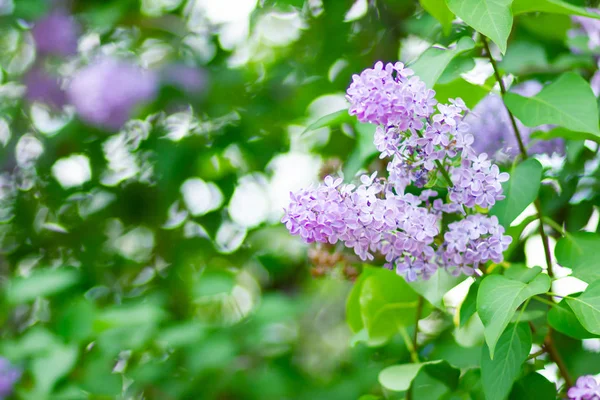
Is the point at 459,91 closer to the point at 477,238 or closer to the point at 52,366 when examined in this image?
the point at 477,238

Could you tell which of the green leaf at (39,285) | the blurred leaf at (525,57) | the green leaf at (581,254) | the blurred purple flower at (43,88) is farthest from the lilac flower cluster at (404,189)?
the blurred purple flower at (43,88)

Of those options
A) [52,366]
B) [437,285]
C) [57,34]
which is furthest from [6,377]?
[437,285]

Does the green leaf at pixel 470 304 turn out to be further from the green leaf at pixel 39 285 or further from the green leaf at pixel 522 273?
the green leaf at pixel 39 285

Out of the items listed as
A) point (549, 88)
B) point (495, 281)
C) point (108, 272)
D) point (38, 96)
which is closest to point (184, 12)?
point (38, 96)

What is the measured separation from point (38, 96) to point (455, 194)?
171 centimetres

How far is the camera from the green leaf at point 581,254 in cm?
76

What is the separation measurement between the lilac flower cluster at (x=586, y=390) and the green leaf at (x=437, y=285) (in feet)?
0.62

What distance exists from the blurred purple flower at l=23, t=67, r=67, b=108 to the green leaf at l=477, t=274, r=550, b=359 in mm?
1773

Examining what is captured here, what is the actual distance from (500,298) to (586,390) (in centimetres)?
25

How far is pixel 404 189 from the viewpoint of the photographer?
29.5 inches

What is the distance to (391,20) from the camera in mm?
1714

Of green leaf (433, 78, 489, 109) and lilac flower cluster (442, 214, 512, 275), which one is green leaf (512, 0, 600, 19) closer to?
green leaf (433, 78, 489, 109)

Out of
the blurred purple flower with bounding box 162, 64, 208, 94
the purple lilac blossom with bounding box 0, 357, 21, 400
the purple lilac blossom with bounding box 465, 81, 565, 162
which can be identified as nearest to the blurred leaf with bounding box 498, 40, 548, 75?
the purple lilac blossom with bounding box 465, 81, 565, 162

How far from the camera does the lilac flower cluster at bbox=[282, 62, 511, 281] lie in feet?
2.27
